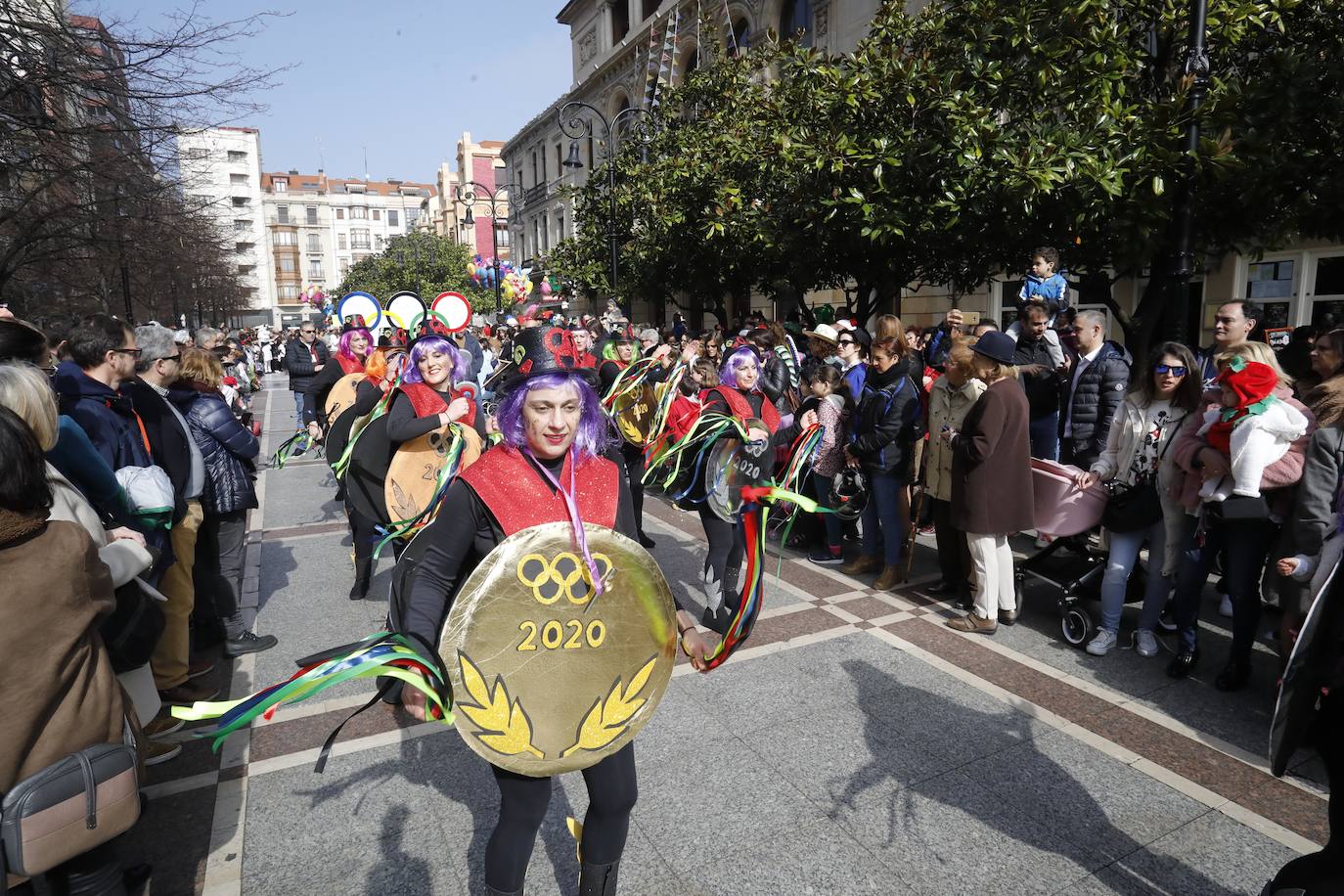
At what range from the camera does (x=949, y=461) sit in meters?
5.39

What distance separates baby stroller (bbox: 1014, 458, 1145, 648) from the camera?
15.5ft

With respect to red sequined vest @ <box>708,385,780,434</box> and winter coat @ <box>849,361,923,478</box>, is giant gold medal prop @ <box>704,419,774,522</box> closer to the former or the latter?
red sequined vest @ <box>708,385,780,434</box>

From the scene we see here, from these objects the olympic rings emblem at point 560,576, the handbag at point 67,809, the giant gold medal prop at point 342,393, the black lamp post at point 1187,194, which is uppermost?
the black lamp post at point 1187,194

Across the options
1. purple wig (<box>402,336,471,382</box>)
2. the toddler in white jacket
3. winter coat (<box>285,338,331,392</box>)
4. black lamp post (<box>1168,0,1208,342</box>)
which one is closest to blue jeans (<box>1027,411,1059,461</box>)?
black lamp post (<box>1168,0,1208,342</box>)

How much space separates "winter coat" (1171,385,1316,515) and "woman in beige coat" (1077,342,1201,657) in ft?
0.20

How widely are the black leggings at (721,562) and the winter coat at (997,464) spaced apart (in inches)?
57.8

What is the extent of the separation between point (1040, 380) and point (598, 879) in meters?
5.91

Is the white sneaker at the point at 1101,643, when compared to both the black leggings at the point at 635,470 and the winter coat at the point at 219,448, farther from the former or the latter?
the winter coat at the point at 219,448

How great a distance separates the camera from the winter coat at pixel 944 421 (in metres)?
5.25

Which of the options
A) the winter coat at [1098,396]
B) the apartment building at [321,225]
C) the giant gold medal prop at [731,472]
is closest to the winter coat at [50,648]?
the giant gold medal prop at [731,472]

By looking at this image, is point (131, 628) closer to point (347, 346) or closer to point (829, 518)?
point (829, 518)

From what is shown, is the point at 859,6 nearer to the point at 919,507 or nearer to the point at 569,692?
the point at 919,507

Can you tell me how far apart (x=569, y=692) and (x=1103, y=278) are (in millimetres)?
8225

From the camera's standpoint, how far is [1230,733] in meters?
3.67
